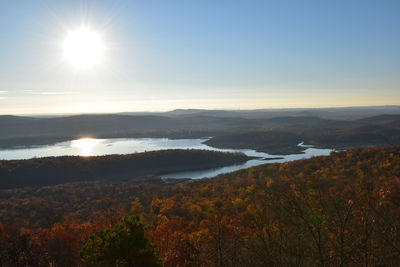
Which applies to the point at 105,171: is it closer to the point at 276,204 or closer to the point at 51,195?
the point at 51,195

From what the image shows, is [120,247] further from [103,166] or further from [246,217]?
[103,166]

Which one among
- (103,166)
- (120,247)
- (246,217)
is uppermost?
(120,247)

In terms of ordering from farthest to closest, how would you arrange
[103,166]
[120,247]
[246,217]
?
[103,166] → [246,217] → [120,247]

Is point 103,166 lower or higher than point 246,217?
lower

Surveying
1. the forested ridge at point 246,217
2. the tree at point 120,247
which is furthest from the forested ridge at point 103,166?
the tree at point 120,247

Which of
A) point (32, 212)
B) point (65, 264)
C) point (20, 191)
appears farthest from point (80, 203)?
point (65, 264)

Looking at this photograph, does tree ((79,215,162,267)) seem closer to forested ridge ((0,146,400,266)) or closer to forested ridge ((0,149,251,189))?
forested ridge ((0,146,400,266))

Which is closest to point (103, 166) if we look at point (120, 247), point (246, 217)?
point (246, 217)
